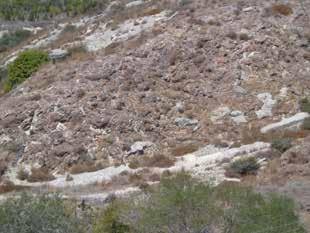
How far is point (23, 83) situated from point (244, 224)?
22.1 meters

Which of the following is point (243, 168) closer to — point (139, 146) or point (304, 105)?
point (139, 146)

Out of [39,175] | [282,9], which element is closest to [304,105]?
[282,9]

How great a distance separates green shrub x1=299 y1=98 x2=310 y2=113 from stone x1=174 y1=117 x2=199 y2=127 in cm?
419

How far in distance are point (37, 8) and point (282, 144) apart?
206ft

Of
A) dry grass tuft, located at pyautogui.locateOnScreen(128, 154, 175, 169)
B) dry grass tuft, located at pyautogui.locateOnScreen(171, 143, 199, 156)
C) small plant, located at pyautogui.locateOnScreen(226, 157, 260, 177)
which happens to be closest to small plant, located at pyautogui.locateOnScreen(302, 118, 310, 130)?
small plant, located at pyautogui.locateOnScreen(226, 157, 260, 177)

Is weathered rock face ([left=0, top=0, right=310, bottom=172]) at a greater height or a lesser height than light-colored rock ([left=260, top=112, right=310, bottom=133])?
greater

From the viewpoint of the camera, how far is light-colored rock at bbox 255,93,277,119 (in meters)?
27.7

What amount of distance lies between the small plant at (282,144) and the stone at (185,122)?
13.2ft

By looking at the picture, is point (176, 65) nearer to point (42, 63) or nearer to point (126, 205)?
point (42, 63)

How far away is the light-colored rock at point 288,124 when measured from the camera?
26281mm

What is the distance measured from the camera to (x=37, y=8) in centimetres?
8250

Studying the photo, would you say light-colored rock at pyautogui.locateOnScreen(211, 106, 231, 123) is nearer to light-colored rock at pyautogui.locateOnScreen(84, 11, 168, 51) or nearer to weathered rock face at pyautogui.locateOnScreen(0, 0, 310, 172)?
weathered rock face at pyautogui.locateOnScreen(0, 0, 310, 172)

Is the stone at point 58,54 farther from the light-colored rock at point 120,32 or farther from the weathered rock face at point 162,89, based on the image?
the weathered rock face at point 162,89

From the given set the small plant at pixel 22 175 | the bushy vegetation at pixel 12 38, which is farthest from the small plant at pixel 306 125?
the bushy vegetation at pixel 12 38
